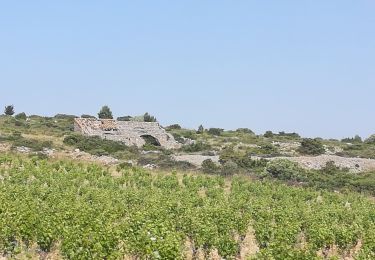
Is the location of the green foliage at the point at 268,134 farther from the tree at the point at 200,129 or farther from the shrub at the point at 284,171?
the shrub at the point at 284,171

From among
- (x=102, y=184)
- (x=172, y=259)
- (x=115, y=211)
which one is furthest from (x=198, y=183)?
(x=172, y=259)

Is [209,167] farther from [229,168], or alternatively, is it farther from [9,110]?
[9,110]

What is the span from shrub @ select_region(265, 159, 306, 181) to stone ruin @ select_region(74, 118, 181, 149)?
20232mm

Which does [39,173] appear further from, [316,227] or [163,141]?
[163,141]

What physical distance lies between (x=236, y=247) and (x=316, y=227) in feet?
11.9

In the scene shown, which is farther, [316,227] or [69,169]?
[69,169]

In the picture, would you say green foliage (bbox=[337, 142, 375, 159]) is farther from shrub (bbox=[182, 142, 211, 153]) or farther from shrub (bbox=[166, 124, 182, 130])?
shrub (bbox=[166, 124, 182, 130])

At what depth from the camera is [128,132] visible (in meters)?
61.1

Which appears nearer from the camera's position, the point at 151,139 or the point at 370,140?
the point at 151,139

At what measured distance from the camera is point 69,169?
1339 inches

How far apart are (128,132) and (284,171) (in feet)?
77.9

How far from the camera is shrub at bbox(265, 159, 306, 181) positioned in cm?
4206

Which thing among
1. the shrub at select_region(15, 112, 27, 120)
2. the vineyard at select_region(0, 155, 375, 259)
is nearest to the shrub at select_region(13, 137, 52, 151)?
the vineyard at select_region(0, 155, 375, 259)

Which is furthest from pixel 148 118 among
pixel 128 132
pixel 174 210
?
pixel 174 210
